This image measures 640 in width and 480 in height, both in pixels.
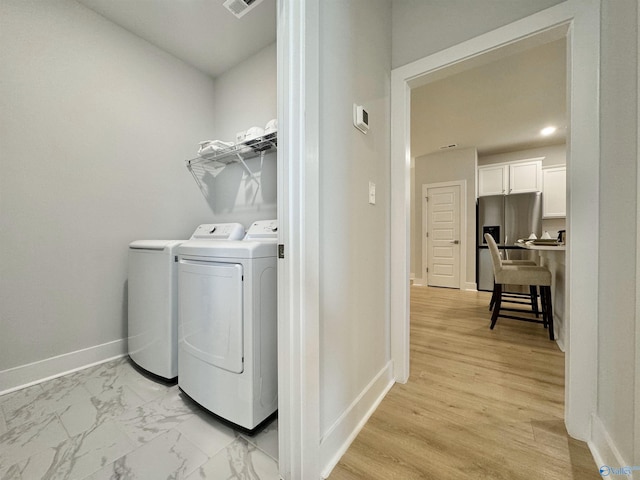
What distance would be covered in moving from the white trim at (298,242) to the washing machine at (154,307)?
931mm

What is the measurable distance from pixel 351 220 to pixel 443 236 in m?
4.26

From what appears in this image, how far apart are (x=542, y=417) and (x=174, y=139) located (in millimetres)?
3293

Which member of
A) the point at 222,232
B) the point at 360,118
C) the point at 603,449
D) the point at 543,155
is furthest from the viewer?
the point at 543,155

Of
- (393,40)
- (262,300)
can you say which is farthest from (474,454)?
(393,40)

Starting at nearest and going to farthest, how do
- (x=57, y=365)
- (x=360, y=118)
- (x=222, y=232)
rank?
(x=360, y=118) < (x=57, y=365) < (x=222, y=232)

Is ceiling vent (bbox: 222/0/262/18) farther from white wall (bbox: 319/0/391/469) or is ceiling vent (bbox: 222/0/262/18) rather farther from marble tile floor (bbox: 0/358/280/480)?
marble tile floor (bbox: 0/358/280/480)

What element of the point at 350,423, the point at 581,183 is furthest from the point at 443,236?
the point at 350,423

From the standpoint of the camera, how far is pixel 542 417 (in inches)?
49.8

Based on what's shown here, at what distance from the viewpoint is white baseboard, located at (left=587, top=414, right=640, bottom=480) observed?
0.84 metres

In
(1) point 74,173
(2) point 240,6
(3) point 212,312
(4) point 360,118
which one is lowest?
(3) point 212,312

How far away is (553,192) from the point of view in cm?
410

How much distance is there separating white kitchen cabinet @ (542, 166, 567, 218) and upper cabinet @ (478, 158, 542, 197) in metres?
0.12

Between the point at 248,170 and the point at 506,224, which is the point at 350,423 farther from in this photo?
the point at 506,224

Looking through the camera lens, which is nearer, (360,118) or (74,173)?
(360,118)
